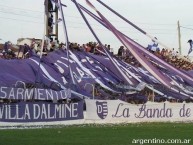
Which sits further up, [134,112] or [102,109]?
[102,109]

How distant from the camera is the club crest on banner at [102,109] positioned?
2592cm

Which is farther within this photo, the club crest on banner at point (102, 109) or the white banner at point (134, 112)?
the club crest on banner at point (102, 109)

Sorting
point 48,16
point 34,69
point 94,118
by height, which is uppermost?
point 48,16

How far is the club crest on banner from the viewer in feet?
85.0

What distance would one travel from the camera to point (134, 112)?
27.1 meters

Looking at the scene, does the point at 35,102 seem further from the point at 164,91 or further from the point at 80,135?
the point at 164,91

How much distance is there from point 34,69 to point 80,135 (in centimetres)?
1128

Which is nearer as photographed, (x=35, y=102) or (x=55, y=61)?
(x=35, y=102)

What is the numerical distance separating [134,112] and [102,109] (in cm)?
198

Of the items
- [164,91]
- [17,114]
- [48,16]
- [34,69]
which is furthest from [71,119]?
[48,16]

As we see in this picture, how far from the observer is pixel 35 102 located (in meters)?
23.8

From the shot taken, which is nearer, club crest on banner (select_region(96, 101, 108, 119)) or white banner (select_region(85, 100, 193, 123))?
white banner (select_region(85, 100, 193, 123))

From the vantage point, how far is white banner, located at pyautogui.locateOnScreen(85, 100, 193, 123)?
2582 centimetres

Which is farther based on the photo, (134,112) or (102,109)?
(134,112)
